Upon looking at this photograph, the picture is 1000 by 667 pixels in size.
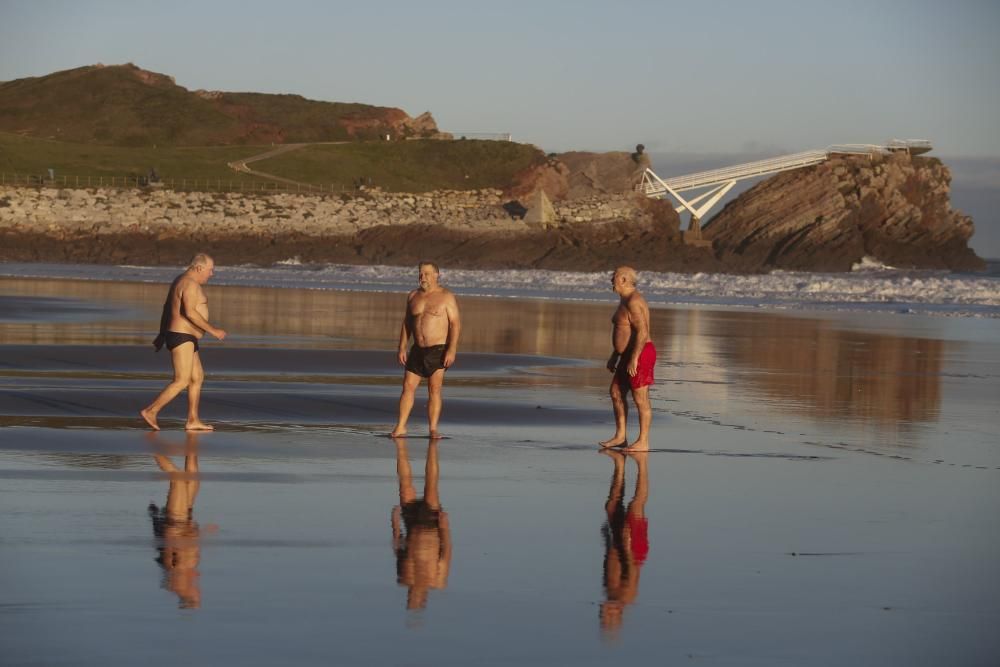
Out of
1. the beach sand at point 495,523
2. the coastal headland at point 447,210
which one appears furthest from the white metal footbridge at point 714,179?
the beach sand at point 495,523

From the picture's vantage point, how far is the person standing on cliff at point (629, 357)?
440 inches

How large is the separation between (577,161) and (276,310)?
6399 centimetres

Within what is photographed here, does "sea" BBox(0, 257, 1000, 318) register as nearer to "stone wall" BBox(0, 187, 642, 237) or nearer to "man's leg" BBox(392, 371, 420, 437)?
"stone wall" BBox(0, 187, 642, 237)

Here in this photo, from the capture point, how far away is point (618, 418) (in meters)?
11.1

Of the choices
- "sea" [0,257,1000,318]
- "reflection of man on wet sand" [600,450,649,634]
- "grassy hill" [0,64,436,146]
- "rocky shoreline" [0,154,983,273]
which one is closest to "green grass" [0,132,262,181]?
"rocky shoreline" [0,154,983,273]

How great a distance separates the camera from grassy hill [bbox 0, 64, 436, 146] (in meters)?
112

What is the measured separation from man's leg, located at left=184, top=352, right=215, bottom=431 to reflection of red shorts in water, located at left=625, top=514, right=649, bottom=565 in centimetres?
431

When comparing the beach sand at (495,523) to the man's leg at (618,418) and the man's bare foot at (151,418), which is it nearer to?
the man's bare foot at (151,418)

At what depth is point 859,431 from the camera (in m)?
12.2

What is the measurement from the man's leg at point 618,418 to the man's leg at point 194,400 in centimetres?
301

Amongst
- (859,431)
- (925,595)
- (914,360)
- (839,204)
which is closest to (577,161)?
(839,204)

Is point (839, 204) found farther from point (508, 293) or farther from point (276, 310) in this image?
point (276, 310)

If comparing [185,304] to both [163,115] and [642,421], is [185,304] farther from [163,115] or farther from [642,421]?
[163,115]


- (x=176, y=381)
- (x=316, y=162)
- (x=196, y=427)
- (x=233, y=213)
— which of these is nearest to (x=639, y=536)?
(x=196, y=427)
